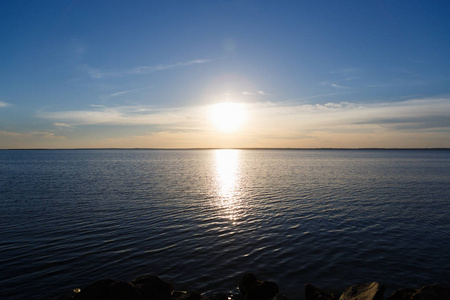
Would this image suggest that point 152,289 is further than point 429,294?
Yes

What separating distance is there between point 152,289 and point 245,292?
4.20 meters

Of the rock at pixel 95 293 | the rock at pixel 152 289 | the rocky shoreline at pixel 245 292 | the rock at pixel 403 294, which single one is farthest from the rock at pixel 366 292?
the rock at pixel 95 293

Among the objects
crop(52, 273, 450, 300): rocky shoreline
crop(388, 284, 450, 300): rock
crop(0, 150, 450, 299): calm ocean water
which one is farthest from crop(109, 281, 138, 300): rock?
crop(388, 284, 450, 300): rock

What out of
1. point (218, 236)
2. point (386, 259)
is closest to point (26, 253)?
point (218, 236)

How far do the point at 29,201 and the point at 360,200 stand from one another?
4546 cm

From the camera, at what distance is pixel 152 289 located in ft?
37.5

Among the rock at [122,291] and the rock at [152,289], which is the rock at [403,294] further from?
the rock at [122,291]

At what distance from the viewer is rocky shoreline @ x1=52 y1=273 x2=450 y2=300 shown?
407 inches

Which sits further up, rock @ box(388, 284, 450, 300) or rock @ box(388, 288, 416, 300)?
rock @ box(388, 284, 450, 300)

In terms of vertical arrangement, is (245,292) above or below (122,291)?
below

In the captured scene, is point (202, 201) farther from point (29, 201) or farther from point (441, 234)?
point (441, 234)

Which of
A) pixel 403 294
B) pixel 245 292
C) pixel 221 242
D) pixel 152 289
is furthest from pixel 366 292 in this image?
pixel 221 242

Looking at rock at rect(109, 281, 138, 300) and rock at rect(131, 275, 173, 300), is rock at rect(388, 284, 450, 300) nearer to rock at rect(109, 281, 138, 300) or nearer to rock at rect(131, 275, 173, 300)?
rock at rect(131, 275, 173, 300)

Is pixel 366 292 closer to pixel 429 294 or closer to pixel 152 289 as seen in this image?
pixel 429 294
